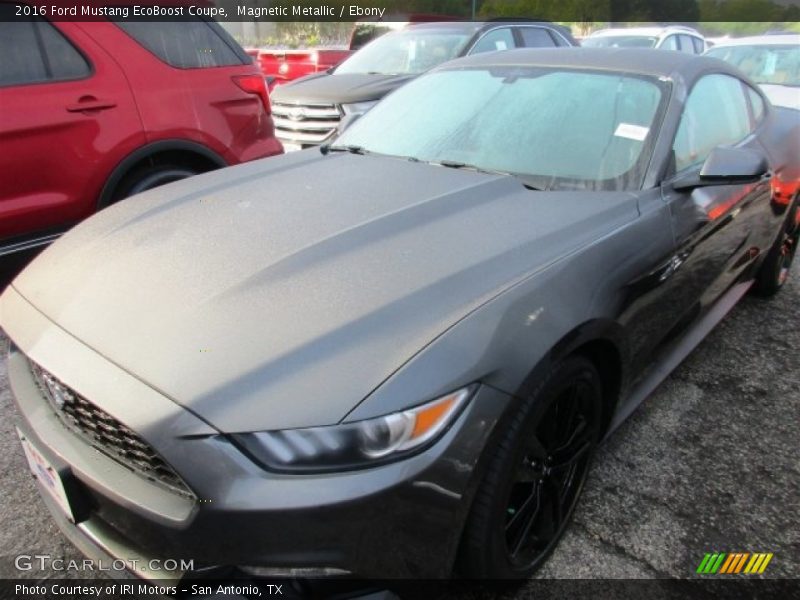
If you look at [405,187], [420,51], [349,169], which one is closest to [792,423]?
[405,187]

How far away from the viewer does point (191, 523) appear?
1320mm

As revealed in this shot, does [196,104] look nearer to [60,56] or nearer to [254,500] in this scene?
[60,56]

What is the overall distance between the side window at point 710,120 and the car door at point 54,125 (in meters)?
2.88

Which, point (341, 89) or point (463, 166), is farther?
point (341, 89)

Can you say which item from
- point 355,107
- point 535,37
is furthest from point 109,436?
point 535,37

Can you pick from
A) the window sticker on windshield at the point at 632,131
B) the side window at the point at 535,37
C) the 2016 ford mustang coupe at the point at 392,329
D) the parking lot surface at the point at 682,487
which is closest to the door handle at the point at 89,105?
the 2016 ford mustang coupe at the point at 392,329

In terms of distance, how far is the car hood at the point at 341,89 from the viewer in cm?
610

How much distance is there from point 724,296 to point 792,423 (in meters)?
0.68

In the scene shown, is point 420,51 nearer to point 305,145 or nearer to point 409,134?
point 305,145

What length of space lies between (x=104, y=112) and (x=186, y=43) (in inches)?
31.4

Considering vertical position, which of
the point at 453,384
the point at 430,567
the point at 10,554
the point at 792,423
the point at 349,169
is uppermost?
the point at 349,169

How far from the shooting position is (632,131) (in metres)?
2.38

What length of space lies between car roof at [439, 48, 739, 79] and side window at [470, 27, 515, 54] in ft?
13.0

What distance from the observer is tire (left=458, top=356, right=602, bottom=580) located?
5.05 ft
